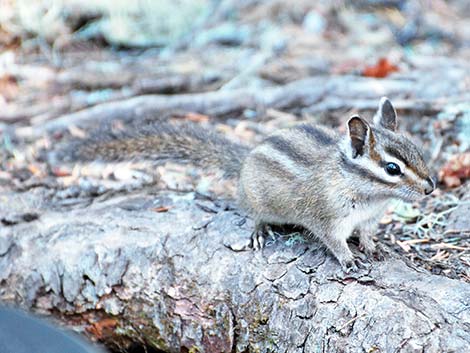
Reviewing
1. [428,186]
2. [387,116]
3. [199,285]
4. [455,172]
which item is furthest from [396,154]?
[455,172]

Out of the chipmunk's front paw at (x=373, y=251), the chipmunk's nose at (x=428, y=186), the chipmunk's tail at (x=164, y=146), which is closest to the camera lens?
the chipmunk's nose at (x=428, y=186)

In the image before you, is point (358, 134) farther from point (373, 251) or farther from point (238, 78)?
point (238, 78)

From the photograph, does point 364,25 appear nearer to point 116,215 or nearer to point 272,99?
point 272,99

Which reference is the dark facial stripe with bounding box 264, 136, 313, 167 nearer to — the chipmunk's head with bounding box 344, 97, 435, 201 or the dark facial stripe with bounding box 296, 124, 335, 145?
the dark facial stripe with bounding box 296, 124, 335, 145

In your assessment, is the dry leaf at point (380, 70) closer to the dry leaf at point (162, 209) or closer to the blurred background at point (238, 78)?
the blurred background at point (238, 78)

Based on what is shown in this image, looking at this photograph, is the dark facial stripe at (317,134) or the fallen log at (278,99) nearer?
the dark facial stripe at (317,134)

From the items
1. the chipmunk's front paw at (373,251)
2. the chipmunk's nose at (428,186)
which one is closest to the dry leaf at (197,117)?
the chipmunk's front paw at (373,251)

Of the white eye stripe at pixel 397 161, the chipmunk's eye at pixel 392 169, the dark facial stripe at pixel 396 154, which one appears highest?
the dark facial stripe at pixel 396 154

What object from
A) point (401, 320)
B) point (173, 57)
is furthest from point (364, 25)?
point (401, 320)
